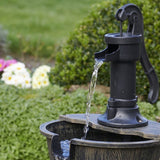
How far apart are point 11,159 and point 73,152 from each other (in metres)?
1.56

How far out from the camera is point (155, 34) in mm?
3482

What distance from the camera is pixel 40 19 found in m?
12.0

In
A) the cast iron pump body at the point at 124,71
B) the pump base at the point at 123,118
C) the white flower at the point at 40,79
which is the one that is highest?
the cast iron pump body at the point at 124,71

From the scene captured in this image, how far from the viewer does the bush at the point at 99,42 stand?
349cm

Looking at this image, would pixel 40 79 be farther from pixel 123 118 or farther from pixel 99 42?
pixel 123 118

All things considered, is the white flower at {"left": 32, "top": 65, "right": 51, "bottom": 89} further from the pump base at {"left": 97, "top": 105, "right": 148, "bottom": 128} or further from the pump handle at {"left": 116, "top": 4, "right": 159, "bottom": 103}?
the pump base at {"left": 97, "top": 105, "right": 148, "bottom": 128}

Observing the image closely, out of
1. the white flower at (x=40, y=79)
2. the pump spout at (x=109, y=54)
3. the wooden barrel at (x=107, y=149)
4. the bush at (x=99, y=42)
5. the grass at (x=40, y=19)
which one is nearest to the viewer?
the wooden barrel at (x=107, y=149)

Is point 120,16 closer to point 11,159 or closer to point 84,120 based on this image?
point 84,120

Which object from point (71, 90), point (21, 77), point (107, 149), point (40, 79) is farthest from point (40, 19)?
point (107, 149)

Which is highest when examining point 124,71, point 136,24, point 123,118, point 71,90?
point 136,24

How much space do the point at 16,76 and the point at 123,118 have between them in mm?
2396

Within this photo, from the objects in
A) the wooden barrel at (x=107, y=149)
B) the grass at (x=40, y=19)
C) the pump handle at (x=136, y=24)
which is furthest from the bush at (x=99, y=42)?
the grass at (x=40, y=19)

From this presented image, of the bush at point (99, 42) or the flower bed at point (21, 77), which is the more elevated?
the bush at point (99, 42)

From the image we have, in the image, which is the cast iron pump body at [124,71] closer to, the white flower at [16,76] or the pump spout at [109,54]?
the pump spout at [109,54]
